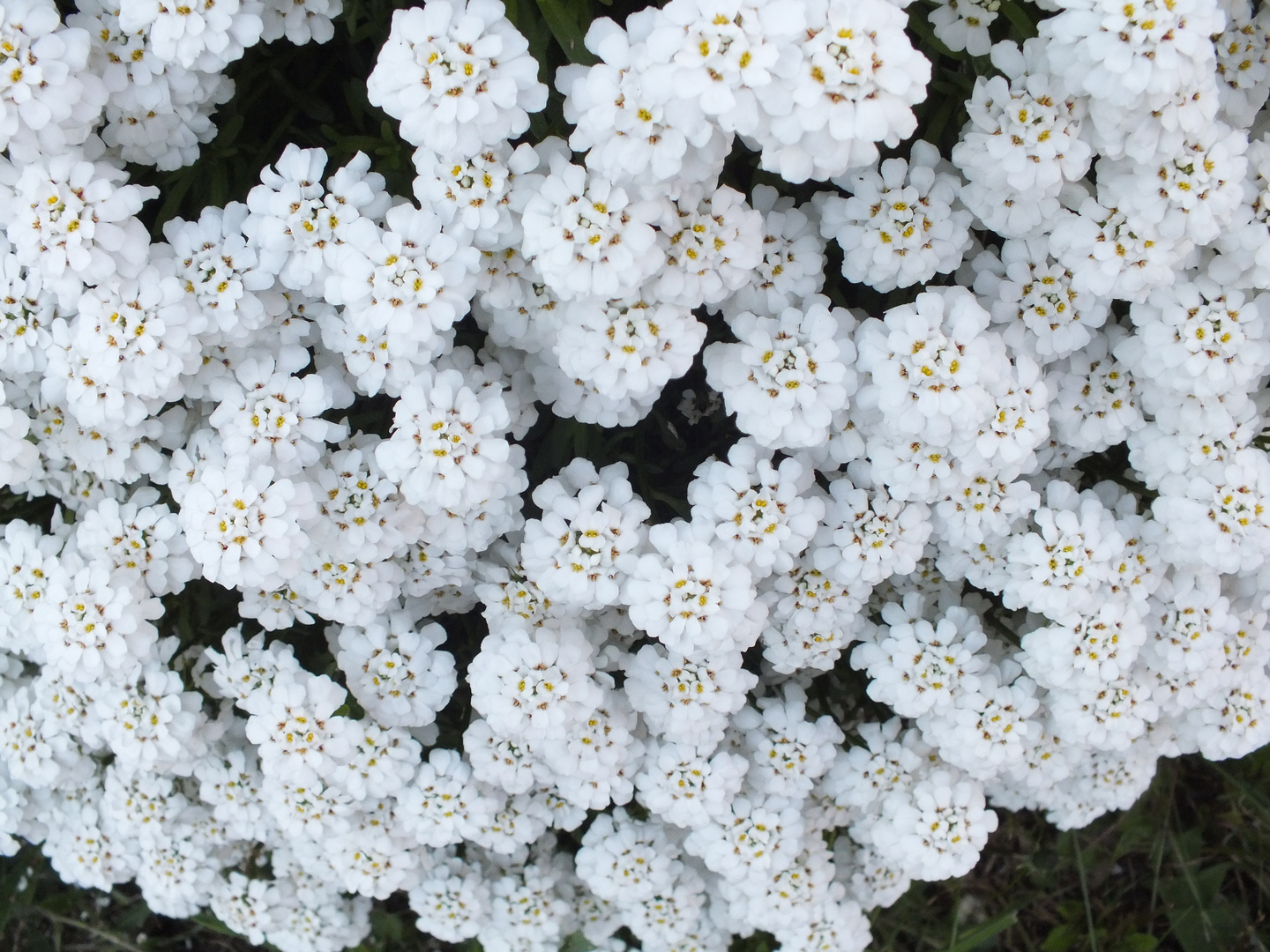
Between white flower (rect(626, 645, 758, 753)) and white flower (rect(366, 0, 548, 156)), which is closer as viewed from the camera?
white flower (rect(366, 0, 548, 156))

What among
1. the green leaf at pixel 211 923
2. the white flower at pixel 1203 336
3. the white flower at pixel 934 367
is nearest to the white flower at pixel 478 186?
the white flower at pixel 934 367

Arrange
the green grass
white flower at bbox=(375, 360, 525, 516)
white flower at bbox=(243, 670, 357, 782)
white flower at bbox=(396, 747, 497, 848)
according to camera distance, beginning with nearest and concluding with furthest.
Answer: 1. white flower at bbox=(375, 360, 525, 516)
2. white flower at bbox=(243, 670, 357, 782)
3. white flower at bbox=(396, 747, 497, 848)
4. the green grass

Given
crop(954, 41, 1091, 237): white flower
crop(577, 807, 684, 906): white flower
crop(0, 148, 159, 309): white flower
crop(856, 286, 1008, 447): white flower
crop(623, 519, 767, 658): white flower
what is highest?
crop(954, 41, 1091, 237): white flower

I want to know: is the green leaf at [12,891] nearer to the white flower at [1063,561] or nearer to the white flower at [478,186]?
the white flower at [478,186]

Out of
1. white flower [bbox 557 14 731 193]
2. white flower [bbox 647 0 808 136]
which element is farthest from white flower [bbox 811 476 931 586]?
white flower [bbox 647 0 808 136]

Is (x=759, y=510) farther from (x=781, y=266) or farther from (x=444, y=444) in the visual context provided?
(x=444, y=444)

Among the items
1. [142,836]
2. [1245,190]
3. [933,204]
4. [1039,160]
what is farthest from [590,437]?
[142,836]

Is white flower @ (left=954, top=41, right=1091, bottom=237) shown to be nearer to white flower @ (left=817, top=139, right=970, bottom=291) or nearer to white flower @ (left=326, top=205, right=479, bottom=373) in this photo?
white flower @ (left=817, top=139, right=970, bottom=291)

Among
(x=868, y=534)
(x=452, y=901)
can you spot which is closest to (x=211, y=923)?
(x=452, y=901)
